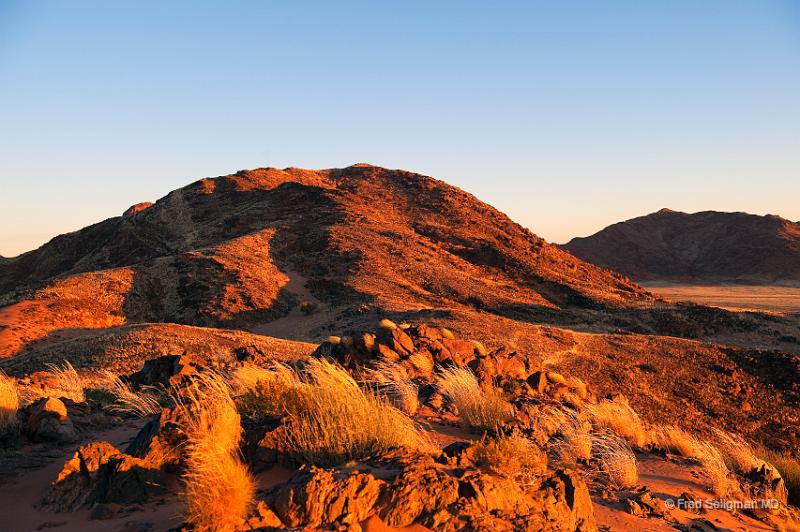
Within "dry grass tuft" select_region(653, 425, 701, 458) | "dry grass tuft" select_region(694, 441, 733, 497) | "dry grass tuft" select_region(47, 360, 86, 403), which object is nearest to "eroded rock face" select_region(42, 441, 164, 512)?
"dry grass tuft" select_region(47, 360, 86, 403)

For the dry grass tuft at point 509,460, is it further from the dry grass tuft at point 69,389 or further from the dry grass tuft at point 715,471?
the dry grass tuft at point 69,389

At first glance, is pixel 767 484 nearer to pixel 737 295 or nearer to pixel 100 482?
pixel 100 482

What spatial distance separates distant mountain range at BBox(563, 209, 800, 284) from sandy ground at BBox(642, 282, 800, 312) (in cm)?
845

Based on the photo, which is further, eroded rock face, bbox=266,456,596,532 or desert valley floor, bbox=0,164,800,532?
desert valley floor, bbox=0,164,800,532

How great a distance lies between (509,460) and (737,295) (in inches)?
2558

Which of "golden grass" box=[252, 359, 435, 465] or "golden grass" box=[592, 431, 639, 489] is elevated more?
"golden grass" box=[252, 359, 435, 465]

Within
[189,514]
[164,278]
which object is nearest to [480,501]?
[189,514]

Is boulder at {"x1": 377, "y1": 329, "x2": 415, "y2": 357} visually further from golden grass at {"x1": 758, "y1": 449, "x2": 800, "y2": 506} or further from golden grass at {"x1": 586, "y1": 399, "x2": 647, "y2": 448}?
golden grass at {"x1": 758, "y1": 449, "x2": 800, "y2": 506}

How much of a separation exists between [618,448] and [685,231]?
10666 centimetres

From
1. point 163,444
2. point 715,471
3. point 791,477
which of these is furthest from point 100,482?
point 791,477

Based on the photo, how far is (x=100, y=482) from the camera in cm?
483

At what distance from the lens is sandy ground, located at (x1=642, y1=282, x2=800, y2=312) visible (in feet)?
160

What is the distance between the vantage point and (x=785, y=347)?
29.5 metres

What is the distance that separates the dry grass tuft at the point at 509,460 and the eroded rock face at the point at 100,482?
2986 millimetres
